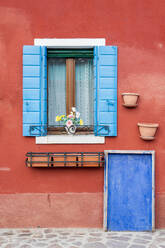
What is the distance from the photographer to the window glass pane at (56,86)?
466 centimetres

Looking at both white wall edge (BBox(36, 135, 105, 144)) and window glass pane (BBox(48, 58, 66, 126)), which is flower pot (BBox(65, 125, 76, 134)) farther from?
window glass pane (BBox(48, 58, 66, 126))

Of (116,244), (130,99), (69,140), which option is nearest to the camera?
(116,244)

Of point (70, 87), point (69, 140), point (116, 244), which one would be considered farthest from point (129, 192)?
point (70, 87)

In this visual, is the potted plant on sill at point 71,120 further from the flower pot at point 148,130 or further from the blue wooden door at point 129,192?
the flower pot at point 148,130

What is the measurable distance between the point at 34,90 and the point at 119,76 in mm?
1443

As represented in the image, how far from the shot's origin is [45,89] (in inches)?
175

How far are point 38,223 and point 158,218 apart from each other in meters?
2.03

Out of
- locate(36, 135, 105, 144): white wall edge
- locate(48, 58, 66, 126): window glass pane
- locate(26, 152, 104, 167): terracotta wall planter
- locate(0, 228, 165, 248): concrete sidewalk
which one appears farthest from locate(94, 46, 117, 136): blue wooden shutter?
locate(0, 228, 165, 248): concrete sidewalk

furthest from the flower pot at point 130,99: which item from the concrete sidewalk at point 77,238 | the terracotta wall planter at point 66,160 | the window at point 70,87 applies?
the concrete sidewalk at point 77,238

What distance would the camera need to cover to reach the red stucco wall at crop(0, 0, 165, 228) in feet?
14.4

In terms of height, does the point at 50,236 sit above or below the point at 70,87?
below

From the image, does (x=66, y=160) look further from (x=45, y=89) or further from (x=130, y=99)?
(x=130, y=99)

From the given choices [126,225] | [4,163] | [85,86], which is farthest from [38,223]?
[85,86]

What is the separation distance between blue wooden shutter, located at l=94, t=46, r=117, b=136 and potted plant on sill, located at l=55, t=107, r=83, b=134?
350 mm
